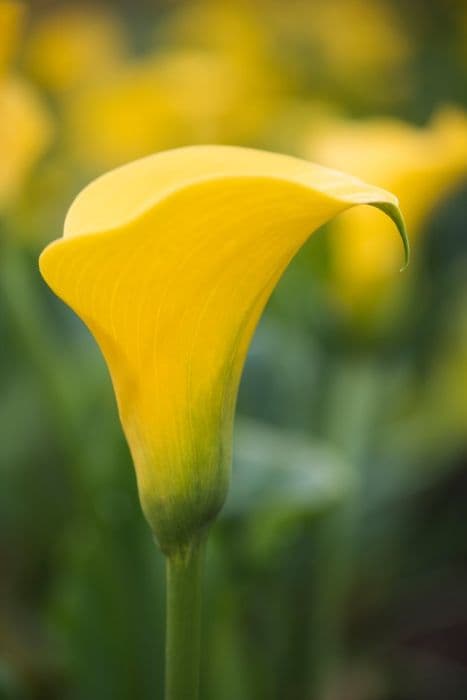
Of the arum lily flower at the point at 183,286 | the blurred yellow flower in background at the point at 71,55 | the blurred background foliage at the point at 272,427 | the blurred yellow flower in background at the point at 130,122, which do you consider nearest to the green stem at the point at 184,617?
the arum lily flower at the point at 183,286

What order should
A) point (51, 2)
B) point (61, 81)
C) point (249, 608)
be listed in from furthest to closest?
point (51, 2), point (61, 81), point (249, 608)

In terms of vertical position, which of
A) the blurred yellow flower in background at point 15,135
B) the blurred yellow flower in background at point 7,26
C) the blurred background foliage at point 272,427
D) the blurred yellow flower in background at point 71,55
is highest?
the blurred yellow flower in background at point 7,26

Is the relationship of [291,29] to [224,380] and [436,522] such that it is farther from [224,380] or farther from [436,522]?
[224,380]

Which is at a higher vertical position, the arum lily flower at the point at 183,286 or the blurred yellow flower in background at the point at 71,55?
the arum lily flower at the point at 183,286

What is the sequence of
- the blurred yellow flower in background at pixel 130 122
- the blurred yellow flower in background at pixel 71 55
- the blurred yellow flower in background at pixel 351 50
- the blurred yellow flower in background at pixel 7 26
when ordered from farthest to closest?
the blurred yellow flower in background at pixel 351 50
the blurred yellow flower in background at pixel 71 55
the blurred yellow flower in background at pixel 130 122
the blurred yellow flower in background at pixel 7 26

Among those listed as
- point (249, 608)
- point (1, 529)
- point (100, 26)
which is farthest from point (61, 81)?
point (249, 608)

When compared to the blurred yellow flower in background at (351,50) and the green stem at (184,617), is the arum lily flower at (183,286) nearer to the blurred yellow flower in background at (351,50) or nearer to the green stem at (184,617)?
the green stem at (184,617)

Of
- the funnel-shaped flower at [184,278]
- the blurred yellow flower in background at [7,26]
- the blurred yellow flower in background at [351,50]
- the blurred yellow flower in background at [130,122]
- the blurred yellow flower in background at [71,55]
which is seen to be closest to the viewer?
the funnel-shaped flower at [184,278]
